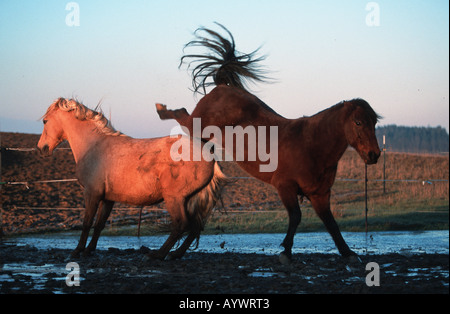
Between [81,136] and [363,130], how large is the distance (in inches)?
161

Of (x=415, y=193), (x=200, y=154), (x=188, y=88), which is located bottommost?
(x=415, y=193)

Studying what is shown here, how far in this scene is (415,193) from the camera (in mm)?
19000

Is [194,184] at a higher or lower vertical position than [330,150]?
lower

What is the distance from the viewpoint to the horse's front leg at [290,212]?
690 cm

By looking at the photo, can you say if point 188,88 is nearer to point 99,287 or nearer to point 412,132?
point 99,287

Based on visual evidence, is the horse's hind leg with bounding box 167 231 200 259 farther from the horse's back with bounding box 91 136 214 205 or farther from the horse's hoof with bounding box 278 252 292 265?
the horse's hoof with bounding box 278 252 292 265

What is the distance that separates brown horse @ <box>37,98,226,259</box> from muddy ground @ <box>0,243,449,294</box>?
1.63 feet

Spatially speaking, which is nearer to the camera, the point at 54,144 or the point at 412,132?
the point at 54,144

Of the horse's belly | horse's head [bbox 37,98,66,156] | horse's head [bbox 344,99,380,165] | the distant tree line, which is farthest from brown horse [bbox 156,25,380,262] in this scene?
the distant tree line

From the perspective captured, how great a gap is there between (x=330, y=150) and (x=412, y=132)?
8218cm

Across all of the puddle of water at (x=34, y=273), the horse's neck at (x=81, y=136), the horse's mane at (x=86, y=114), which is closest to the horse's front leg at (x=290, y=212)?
the puddle of water at (x=34, y=273)

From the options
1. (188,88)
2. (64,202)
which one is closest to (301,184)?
(188,88)

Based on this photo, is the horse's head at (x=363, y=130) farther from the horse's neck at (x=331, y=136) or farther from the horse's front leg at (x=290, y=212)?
the horse's front leg at (x=290, y=212)

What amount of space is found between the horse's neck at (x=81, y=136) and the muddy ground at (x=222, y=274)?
151 cm
